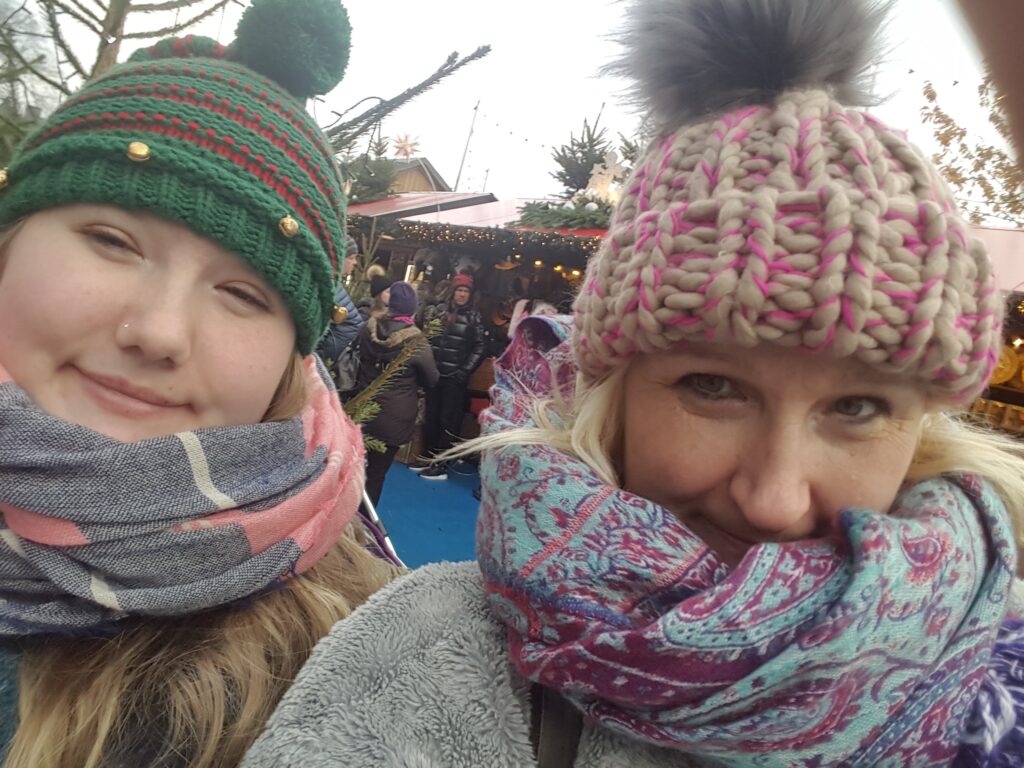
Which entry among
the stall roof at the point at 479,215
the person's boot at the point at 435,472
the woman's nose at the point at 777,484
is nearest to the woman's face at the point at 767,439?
the woman's nose at the point at 777,484

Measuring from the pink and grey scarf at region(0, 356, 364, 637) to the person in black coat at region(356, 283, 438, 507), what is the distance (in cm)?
359

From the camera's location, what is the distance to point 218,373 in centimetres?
101

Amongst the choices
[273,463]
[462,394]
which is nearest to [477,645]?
[273,463]

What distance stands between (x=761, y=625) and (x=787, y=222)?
0.43m

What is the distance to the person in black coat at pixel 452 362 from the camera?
6184mm

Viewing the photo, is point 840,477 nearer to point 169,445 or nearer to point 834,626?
point 834,626

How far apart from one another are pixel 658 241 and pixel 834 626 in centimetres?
46

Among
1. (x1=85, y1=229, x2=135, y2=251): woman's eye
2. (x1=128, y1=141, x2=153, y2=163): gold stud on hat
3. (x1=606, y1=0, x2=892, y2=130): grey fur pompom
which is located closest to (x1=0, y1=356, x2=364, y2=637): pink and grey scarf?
(x1=85, y1=229, x2=135, y2=251): woman's eye

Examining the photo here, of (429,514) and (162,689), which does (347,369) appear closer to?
(429,514)

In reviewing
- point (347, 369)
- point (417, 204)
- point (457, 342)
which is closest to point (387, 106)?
point (347, 369)

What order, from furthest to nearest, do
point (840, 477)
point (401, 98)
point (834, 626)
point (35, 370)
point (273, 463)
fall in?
point (401, 98) → point (273, 463) → point (35, 370) → point (840, 477) → point (834, 626)

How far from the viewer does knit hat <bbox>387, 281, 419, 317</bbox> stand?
473cm

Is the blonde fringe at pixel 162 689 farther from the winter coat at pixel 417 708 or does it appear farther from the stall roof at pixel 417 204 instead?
the stall roof at pixel 417 204

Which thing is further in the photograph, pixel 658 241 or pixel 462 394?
pixel 462 394
